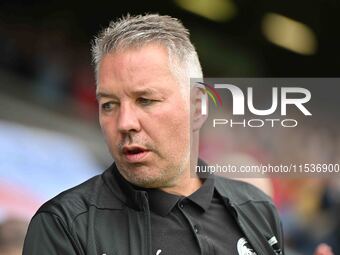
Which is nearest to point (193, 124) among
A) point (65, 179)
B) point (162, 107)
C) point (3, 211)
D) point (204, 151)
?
point (162, 107)

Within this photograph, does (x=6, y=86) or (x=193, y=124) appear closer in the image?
(x=193, y=124)

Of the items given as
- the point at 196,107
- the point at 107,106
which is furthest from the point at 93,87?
the point at 107,106

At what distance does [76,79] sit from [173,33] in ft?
3.06

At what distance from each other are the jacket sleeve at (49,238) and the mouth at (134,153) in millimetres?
239

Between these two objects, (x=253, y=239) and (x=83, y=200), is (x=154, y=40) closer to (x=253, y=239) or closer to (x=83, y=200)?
(x=83, y=200)

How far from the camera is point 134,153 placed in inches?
61.3

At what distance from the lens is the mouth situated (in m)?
1.55

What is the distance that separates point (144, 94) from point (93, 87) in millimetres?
967

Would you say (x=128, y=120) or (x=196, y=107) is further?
(x=196, y=107)

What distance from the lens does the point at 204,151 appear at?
251 cm

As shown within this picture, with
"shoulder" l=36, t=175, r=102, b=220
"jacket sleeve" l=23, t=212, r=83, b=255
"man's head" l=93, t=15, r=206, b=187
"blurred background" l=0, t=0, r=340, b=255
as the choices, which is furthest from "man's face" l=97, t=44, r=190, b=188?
"blurred background" l=0, t=0, r=340, b=255

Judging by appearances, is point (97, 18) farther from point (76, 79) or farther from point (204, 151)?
point (204, 151)

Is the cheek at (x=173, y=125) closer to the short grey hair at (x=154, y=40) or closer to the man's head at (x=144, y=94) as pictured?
the man's head at (x=144, y=94)

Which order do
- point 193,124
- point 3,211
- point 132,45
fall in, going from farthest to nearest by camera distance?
point 3,211
point 193,124
point 132,45
